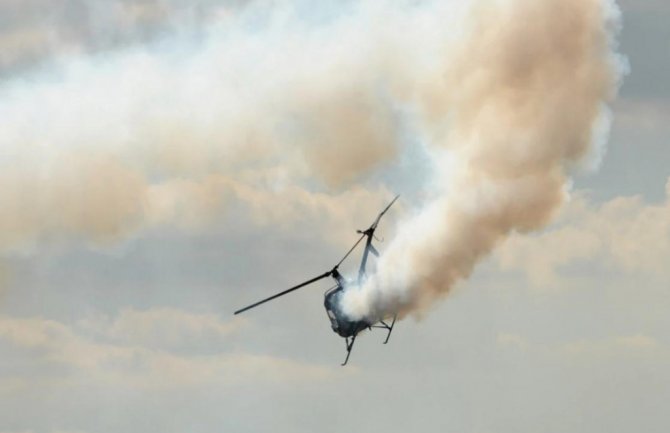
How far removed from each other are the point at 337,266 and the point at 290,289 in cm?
464

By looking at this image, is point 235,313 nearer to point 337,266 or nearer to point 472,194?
point 337,266

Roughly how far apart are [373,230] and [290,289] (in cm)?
860

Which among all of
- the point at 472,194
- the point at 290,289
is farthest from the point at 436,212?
the point at 290,289

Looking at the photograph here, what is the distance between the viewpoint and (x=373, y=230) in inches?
6147

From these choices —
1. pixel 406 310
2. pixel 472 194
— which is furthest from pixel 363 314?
pixel 472 194

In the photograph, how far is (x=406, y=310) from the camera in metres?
156

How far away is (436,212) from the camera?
156375mm

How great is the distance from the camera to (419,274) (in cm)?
15588

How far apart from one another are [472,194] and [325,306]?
607 inches

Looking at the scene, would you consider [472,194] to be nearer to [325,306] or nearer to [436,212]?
[436,212]

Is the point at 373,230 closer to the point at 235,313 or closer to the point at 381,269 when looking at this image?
the point at 381,269

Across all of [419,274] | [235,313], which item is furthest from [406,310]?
[235,313]

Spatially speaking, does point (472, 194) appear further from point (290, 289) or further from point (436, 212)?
point (290, 289)

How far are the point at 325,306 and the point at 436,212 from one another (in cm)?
1203
